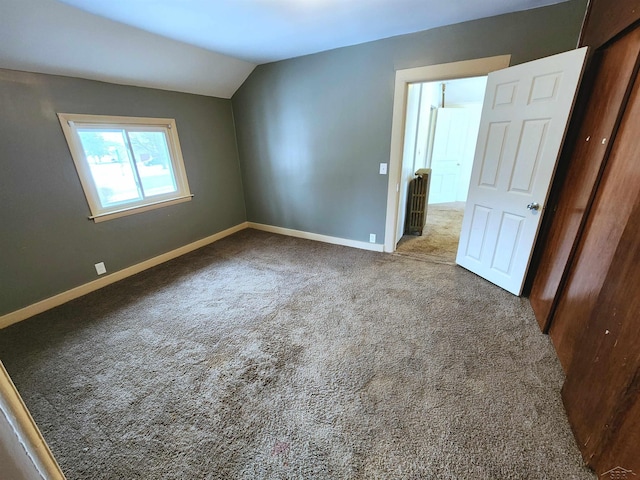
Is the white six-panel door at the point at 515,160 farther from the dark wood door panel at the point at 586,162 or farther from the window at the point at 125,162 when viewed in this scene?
the window at the point at 125,162

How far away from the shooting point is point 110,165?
284 centimetres

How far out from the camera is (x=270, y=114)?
146 inches

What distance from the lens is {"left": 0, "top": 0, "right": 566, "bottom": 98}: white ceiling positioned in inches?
76.2

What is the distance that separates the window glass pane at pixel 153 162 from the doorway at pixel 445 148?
3.21 meters

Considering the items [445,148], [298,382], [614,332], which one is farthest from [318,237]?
[445,148]

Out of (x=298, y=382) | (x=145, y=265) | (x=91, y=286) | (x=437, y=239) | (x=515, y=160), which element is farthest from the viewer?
(x=437, y=239)

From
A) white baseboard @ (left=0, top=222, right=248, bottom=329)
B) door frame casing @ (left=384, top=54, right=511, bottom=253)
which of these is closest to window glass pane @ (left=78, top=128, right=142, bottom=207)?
white baseboard @ (left=0, top=222, right=248, bottom=329)

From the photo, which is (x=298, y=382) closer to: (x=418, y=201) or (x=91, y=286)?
(x=91, y=286)

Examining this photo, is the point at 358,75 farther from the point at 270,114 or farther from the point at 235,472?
the point at 235,472

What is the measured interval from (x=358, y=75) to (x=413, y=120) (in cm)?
104

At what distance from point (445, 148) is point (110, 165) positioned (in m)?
5.82

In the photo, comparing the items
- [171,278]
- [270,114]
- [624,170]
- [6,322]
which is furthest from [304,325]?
[270,114]

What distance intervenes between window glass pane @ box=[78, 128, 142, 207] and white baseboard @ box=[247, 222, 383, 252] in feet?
6.11

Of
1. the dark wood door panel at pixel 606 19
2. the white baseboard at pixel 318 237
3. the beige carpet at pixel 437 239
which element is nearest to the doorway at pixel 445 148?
the beige carpet at pixel 437 239
